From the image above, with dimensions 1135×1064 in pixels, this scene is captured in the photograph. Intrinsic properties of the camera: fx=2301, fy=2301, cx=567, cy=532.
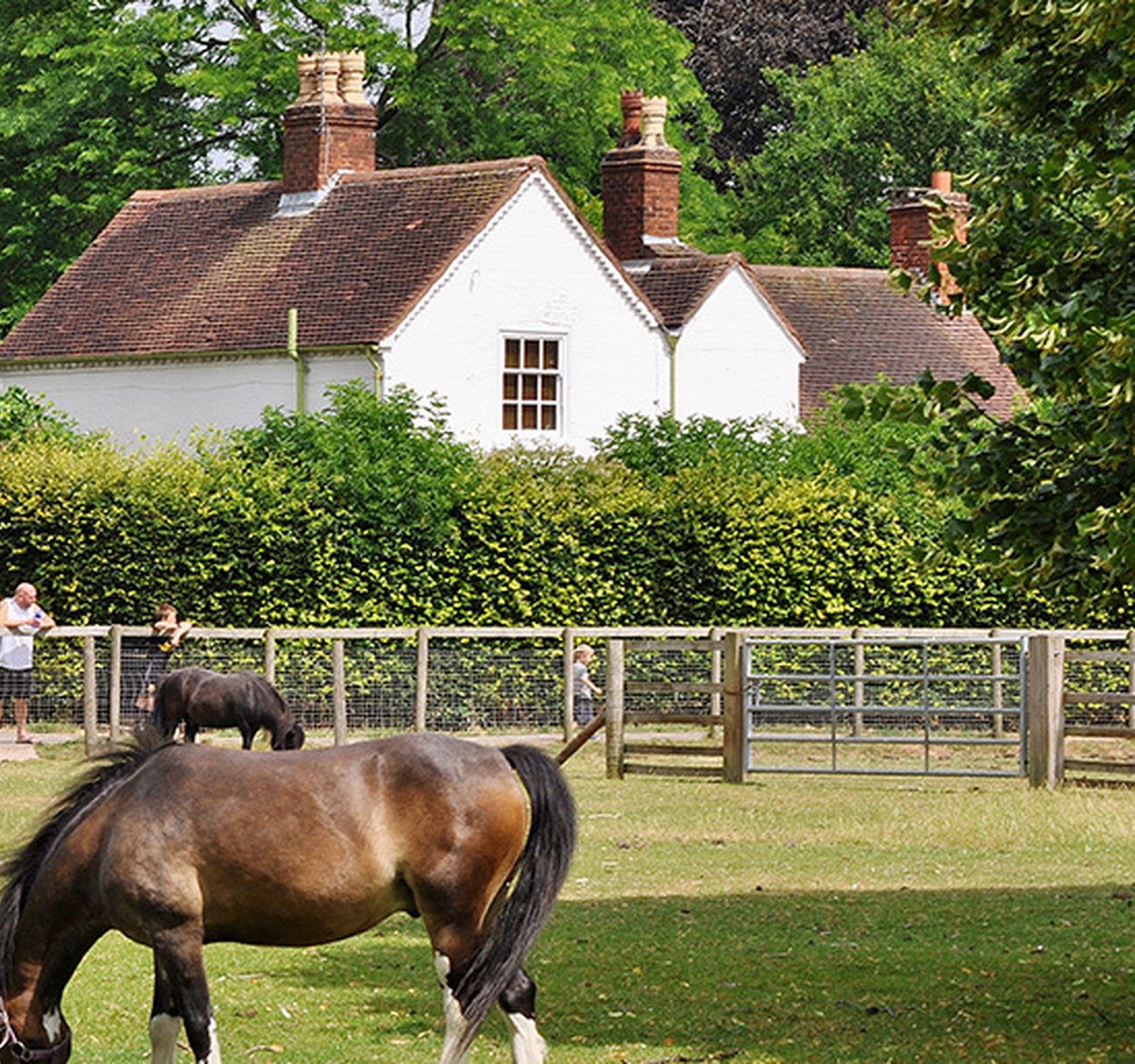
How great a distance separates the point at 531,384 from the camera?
116ft

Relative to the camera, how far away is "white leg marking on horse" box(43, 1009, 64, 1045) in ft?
28.5

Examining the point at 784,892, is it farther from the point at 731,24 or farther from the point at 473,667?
the point at 731,24

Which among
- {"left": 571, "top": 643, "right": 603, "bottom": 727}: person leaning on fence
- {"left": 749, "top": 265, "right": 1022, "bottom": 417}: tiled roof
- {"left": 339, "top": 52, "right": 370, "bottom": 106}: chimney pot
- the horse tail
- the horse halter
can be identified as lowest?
{"left": 571, "top": 643, "right": 603, "bottom": 727}: person leaning on fence

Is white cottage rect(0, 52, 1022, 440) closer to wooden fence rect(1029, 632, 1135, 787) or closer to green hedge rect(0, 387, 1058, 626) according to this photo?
green hedge rect(0, 387, 1058, 626)

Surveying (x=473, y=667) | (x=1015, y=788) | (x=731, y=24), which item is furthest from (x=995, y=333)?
(x=731, y=24)

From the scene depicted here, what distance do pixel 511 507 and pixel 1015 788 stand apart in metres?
9.53

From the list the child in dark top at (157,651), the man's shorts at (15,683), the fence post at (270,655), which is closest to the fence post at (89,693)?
the child in dark top at (157,651)

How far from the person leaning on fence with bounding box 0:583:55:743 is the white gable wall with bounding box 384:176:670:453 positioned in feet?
28.1

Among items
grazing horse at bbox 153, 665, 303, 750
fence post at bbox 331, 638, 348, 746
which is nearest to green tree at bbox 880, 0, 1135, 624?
grazing horse at bbox 153, 665, 303, 750

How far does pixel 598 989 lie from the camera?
12523mm

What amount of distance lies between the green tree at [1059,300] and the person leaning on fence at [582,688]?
16.9 metres

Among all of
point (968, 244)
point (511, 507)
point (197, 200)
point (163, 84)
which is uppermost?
point (163, 84)

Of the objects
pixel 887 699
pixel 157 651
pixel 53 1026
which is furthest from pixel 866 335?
pixel 53 1026

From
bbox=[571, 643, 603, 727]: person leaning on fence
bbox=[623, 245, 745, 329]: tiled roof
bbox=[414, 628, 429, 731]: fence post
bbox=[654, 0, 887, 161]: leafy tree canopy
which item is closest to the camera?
bbox=[414, 628, 429, 731]: fence post
